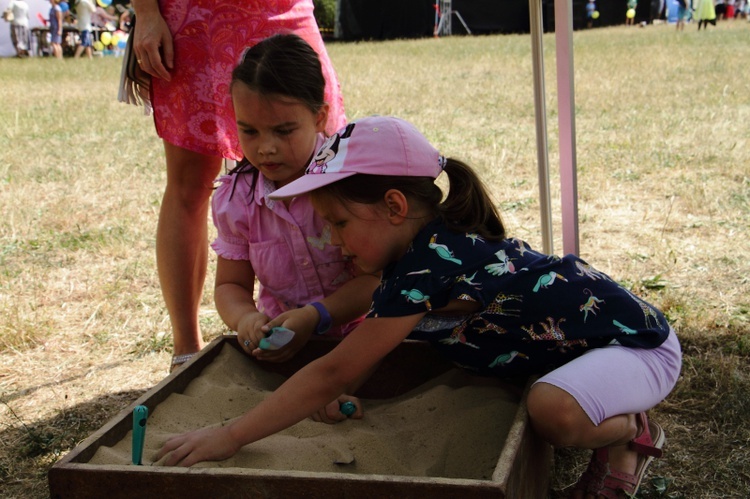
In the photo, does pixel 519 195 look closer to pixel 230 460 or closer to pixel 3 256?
pixel 3 256

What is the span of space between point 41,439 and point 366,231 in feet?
4.13

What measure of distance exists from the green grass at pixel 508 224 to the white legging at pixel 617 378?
13.1 inches

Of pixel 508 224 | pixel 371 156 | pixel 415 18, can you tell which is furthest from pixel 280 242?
pixel 415 18

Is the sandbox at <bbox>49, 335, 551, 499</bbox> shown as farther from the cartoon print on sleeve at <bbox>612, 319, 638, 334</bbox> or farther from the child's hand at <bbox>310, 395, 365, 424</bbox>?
the cartoon print on sleeve at <bbox>612, 319, 638, 334</bbox>

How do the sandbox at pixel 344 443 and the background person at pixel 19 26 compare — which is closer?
the sandbox at pixel 344 443

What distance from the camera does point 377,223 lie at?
6.27 feet

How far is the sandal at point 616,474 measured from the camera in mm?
1967

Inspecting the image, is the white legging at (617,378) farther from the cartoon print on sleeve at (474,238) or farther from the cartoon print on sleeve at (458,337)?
the cartoon print on sleeve at (474,238)

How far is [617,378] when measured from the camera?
6.05 feet

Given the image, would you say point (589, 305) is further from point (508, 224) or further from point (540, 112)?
point (508, 224)

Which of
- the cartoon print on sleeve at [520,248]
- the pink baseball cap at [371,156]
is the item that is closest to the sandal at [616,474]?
the cartoon print on sleeve at [520,248]

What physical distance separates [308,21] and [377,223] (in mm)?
1066

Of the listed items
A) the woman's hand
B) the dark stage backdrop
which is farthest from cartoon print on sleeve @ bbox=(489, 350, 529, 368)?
the dark stage backdrop

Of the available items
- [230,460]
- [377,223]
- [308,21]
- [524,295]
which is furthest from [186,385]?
[308,21]
